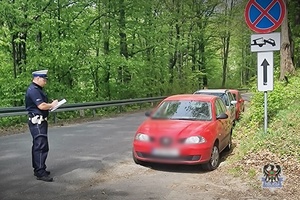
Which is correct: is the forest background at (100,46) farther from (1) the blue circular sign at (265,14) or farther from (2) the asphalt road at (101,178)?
(2) the asphalt road at (101,178)

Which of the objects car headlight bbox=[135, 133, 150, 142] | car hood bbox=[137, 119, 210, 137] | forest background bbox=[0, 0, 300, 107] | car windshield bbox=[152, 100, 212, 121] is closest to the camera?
car hood bbox=[137, 119, 210, 137]

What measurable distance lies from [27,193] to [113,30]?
1783 cm

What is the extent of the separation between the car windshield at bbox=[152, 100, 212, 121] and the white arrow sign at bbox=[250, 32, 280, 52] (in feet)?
5.74

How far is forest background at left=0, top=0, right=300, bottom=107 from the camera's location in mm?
16781

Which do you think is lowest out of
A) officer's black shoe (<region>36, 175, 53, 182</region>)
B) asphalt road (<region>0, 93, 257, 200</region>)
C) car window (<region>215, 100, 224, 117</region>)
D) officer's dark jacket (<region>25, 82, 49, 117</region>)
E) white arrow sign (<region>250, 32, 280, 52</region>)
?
asphalt road (<region>0, 93, 257, 200</region>)

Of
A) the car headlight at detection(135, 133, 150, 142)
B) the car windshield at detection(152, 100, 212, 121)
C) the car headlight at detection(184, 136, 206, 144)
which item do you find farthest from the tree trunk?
the car headlight at detection(135, 133, 150, 142)

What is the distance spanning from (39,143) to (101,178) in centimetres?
132

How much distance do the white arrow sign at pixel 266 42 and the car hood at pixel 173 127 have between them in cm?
225

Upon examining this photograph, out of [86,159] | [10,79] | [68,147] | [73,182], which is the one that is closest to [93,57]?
[10,79]

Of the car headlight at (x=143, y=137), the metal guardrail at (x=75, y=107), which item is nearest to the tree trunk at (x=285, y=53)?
the metal guardrail at (x=75, y=107)

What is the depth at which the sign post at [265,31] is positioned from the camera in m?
7.58

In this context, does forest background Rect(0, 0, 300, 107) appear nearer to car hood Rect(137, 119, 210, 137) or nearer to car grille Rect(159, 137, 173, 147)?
car hood Rect(137, 119, 210, 137)

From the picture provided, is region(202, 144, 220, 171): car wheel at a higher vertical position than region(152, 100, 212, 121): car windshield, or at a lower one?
lower

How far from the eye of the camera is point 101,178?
6406 millimetres
